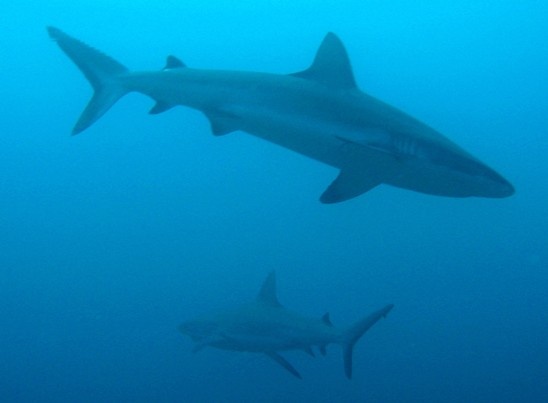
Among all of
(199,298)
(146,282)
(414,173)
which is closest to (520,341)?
(199,298)

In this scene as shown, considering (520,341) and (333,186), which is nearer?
(333,186)

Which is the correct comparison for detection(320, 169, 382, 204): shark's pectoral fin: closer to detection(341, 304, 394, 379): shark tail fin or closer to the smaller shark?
the smaller shark

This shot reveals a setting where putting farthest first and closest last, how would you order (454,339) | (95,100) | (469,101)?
(469,101)
(454,339)
(95,100)

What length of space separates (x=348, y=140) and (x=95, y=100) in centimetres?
296

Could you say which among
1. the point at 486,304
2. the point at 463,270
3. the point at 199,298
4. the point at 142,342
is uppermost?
the point at 463,270

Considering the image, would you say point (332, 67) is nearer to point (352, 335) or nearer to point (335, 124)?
point (335, 124)

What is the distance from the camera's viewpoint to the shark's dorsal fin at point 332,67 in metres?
5.21

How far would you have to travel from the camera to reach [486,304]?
2723cm

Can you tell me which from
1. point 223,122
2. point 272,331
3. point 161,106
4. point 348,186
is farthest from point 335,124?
point 272,331

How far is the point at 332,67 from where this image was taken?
522cm

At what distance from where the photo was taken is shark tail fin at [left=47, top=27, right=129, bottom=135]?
19.6 feet

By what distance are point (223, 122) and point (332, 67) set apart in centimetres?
111

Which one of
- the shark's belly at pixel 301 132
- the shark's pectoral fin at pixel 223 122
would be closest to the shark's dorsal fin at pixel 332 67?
the shark's belly at pixel 301 132

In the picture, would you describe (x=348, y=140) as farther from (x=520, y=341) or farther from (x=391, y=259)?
(x=391, y=259)
